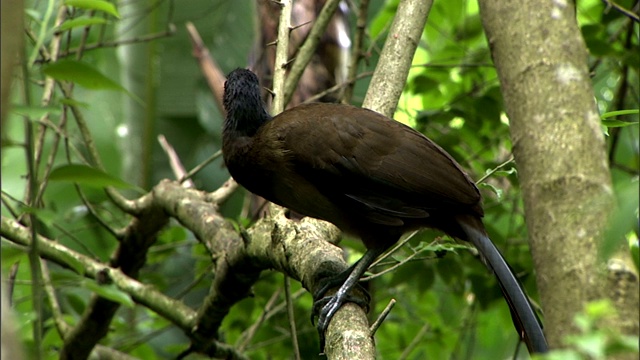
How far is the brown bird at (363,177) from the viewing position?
2.77 meters

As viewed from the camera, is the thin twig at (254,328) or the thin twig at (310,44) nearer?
the thin twig at (310,44)

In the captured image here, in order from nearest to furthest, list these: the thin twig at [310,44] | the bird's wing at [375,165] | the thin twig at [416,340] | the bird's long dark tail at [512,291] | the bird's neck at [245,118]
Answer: the bird's long dark tail at [512,291] → the bird's wing at [375,165] → the bird's neck at [245,118] → the thin twig at [310,44] → the thin twig at [416,340]

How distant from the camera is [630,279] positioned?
122 centimetres

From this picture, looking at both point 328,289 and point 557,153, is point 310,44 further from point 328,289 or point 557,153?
point 557,153

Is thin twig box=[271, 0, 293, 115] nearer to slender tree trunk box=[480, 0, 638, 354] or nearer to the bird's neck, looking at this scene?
the bird's neck

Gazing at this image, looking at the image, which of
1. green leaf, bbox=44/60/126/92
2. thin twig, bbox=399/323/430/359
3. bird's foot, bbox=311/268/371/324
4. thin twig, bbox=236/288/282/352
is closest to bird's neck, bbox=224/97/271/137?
bird's foot, bbox=311/268/371/324

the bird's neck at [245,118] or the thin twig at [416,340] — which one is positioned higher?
the bird's neck at [245,118]

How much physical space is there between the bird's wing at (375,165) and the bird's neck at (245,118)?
0.21m

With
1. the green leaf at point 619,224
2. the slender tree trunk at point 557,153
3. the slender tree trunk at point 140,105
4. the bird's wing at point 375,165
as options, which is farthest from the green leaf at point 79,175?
the slender tree trunk at point 140,105

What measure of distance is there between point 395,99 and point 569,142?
6.13 feet

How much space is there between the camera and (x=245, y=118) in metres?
3.05

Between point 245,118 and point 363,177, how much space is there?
1.74ft

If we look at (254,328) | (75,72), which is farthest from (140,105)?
(75,72)

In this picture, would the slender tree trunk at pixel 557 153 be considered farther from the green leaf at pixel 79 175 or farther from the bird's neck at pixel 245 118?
the bird's neck at pixel 245 118
